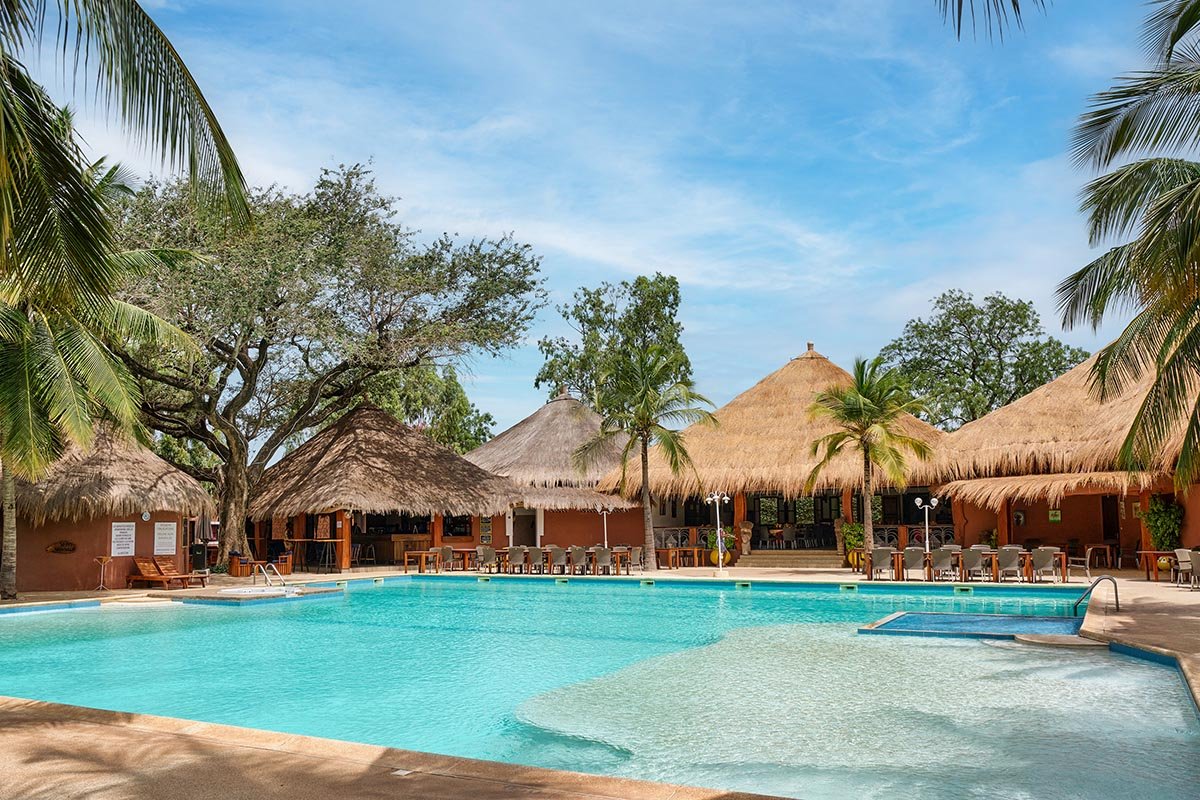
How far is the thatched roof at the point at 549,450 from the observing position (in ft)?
80.3

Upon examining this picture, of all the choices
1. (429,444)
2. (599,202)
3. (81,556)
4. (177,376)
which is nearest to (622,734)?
(599,202)

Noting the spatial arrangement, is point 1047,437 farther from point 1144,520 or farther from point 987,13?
point 987,13

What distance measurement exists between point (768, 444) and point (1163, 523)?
8.12 meters

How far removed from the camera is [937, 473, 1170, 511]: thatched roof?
1672 centimetres

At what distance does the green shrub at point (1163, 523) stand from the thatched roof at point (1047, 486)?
0.38 metres

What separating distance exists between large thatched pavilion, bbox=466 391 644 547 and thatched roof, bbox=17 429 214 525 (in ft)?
27.4

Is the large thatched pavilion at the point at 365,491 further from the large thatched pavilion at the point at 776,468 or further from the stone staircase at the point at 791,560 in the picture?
the stone staircase at the point at 791,560

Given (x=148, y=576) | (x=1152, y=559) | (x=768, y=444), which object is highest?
(x=768, y=444)

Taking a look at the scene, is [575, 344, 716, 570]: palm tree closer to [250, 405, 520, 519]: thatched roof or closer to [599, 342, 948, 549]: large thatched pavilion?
[599, 342, 948, 549]: large thatched pavilion

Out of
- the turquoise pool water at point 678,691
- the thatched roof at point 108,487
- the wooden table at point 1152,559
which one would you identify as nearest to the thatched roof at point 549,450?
the thatched roof at point 108,487

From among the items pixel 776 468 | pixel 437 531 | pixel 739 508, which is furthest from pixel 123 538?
pixel 776 468

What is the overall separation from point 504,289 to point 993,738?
676 inches

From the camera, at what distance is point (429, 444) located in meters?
23.7

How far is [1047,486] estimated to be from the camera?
1780cm
